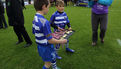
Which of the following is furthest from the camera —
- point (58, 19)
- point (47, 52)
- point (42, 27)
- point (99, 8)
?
point (99, 8)

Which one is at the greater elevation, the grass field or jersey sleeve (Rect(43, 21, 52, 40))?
jersey sleeve (Rect(43, 21, 52, 40))

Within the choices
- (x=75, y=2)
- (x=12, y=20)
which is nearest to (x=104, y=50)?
(x=12, y=20)

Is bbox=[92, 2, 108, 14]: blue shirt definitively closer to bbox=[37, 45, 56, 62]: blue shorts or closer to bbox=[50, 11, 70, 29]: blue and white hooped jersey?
bbox=[50, 11, 70, 29]: blue and white hooped jersey

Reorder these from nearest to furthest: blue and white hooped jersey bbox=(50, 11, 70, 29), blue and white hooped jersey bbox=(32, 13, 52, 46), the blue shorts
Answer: blue and white hooped jersey bbox=(32, 13, 52, 46) → the blue shorts → blue and white hooped jersey bbox=(50, 11, 70, 29)

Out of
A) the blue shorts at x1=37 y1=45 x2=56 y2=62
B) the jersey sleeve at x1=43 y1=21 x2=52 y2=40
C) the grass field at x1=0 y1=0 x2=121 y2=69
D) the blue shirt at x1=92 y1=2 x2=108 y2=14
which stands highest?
the blue shirt at x1=92 y1=2 x2=108 y2=14

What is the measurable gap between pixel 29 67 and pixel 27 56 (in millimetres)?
659

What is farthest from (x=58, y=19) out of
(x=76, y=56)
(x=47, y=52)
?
(x=76, y=56)

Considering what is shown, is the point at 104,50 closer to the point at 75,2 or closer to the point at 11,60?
the point at 11,60

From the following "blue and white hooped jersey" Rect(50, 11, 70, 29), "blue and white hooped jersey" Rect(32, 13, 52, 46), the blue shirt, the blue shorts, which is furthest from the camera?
the blue shirt

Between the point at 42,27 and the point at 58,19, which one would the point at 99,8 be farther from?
the point at 42,27

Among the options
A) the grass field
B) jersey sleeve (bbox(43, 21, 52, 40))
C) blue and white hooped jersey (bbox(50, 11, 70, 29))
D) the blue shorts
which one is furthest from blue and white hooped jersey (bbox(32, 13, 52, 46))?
the grass field

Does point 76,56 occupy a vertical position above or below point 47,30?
below

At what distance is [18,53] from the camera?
4.19 m

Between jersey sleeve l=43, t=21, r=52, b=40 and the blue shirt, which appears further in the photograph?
the blue shirt
